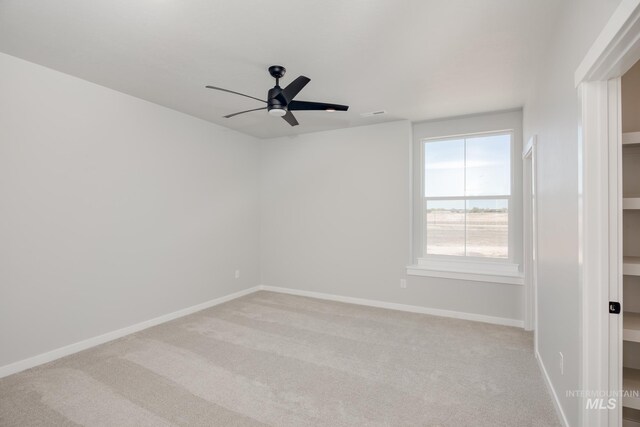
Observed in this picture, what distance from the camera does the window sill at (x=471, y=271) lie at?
12.5 feet

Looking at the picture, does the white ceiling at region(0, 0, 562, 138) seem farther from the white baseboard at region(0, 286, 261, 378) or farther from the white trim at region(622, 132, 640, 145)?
the white baseboard at region(0, 286, 261, 378)

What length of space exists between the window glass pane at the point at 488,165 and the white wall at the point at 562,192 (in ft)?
4.91

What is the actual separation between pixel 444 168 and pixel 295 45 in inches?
117

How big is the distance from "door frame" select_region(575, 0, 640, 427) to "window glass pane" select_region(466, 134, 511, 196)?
282 centimetres

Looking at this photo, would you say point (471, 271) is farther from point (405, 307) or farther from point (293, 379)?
point (293, 379)

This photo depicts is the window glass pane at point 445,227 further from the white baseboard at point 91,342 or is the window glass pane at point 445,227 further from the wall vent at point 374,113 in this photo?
the white baseboard at point 91,342

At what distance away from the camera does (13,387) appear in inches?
94.3

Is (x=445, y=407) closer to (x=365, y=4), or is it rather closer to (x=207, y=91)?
(x=365, y=4)

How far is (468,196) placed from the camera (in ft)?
14.0

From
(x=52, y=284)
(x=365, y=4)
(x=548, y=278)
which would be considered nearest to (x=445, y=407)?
(x=548, y=278)

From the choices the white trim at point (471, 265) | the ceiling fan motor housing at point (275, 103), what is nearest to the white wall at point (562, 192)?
the white trim at point (471, 265)

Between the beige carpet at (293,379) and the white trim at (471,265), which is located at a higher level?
the white trim at (471,265)

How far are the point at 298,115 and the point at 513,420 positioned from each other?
3877 millimetres

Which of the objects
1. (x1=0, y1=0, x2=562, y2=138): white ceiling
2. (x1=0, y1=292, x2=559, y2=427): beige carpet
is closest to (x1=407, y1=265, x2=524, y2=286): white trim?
(x1=0, y1=292, x2=559, y2=427): beige carpet
